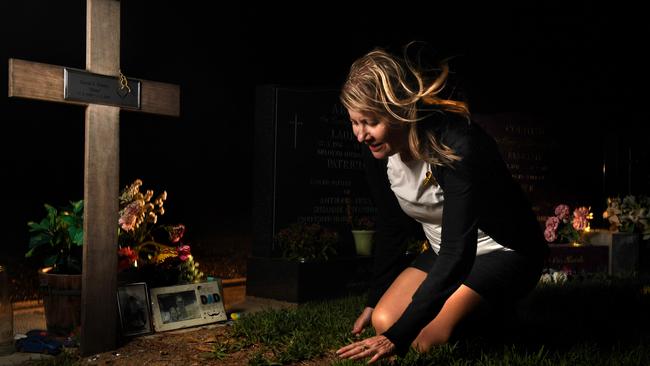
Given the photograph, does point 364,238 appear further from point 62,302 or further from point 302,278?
point 62,302

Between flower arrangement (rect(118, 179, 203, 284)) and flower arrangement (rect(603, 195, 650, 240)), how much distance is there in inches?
166

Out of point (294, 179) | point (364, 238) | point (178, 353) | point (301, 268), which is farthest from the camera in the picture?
point (364, 238)

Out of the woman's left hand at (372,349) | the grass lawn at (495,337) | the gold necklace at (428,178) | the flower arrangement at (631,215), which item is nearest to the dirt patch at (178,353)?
the grass lawn at (495,337)

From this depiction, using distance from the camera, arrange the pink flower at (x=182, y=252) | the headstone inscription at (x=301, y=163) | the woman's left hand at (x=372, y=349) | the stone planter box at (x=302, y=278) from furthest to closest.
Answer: the headstone inscription at (x=301, y=163) → the stone planter box at (x=302, y=278) → the pink flower at (x=182, y=252) → the woman's left hand at (x=372, y=349)

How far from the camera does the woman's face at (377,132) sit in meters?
2.48

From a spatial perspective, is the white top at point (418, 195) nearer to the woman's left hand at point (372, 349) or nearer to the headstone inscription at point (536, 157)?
the woman's left hand at point (372, 349)

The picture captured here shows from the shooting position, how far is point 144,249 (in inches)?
158

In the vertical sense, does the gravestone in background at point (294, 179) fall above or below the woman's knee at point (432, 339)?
above

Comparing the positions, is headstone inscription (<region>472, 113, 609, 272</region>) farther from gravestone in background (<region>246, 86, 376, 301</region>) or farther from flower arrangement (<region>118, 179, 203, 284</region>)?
flower arrangement (<region>118, 179, 203, 284</region>)

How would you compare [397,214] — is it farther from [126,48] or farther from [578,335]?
[126,48]

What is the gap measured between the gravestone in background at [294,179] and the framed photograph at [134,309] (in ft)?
4.62

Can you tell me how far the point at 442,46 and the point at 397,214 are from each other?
16.6 feet

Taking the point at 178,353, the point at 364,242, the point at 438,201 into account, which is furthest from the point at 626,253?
the point at 178,353

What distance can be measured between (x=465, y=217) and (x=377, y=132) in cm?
44
